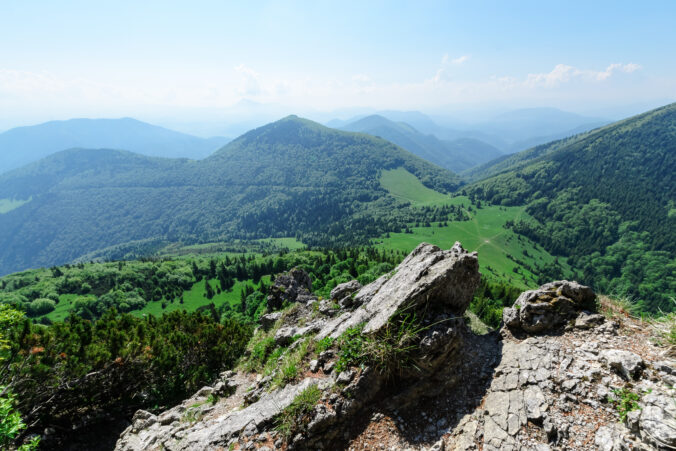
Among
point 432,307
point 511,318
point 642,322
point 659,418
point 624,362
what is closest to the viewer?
point 659,418

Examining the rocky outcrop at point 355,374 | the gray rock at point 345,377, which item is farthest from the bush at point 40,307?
the gray rock at point 345,377

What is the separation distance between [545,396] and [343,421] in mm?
7003

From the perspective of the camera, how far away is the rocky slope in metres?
8.38

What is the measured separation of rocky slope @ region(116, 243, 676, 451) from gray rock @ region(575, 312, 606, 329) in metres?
0.04

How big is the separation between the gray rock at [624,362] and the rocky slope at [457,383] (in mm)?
31

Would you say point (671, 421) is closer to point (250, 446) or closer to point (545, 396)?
point (545, 396)

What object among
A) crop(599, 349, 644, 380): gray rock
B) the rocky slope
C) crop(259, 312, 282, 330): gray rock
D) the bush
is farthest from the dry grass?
the bush

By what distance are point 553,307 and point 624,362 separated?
345cm

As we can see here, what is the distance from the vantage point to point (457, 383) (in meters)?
11.4

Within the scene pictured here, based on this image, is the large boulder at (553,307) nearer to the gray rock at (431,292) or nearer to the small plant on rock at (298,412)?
the gray rock at (431,292)

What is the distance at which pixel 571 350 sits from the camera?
1063 centimetres

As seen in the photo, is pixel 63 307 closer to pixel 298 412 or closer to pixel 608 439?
pixel 298 412

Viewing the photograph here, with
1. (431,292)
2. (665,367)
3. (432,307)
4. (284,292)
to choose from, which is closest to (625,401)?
(665,367)

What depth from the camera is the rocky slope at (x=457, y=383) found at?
27.5 feet
